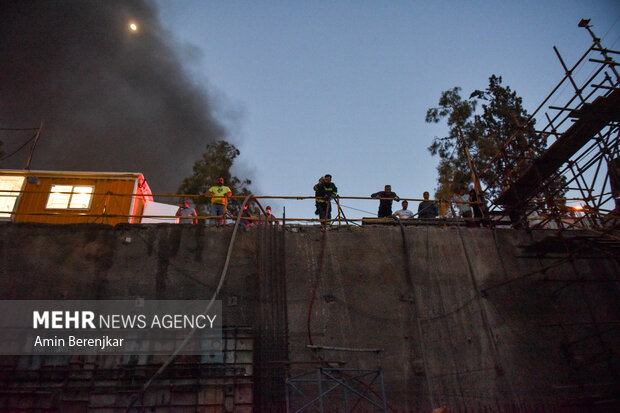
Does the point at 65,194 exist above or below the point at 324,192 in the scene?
above

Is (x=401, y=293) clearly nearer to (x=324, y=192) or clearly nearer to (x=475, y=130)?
(x=324, y=192)

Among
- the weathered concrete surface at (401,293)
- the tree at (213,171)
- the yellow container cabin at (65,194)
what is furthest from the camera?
the tree at (213,171)

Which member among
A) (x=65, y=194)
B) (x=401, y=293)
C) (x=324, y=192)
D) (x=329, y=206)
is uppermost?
(x=65, y=194)

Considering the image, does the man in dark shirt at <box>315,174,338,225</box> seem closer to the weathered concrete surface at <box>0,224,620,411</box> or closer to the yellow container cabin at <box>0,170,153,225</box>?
the weathered concrete surface at <box>0,224,620,411</box>

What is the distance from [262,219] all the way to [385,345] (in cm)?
448

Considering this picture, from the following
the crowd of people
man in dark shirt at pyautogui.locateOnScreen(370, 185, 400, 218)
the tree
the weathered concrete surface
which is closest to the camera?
the weathered concrete surface

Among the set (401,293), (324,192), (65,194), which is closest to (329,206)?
(324,192)

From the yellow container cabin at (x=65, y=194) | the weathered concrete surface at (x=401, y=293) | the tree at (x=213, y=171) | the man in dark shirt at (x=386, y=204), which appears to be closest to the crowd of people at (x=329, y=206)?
the man in dark shirt at (x=386, y=204)

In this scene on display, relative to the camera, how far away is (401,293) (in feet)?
33.1

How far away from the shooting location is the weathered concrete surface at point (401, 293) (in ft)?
30.2

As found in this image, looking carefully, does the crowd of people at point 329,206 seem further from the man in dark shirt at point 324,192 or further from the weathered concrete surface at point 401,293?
the weathered concrete surface at point 401,293

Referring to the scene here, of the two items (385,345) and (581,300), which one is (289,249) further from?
(581,300)

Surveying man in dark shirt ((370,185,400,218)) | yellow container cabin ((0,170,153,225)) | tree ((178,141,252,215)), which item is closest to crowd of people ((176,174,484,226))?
man in dark shirt ((370,185,400,218))

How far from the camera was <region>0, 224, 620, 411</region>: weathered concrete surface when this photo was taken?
922 cm
